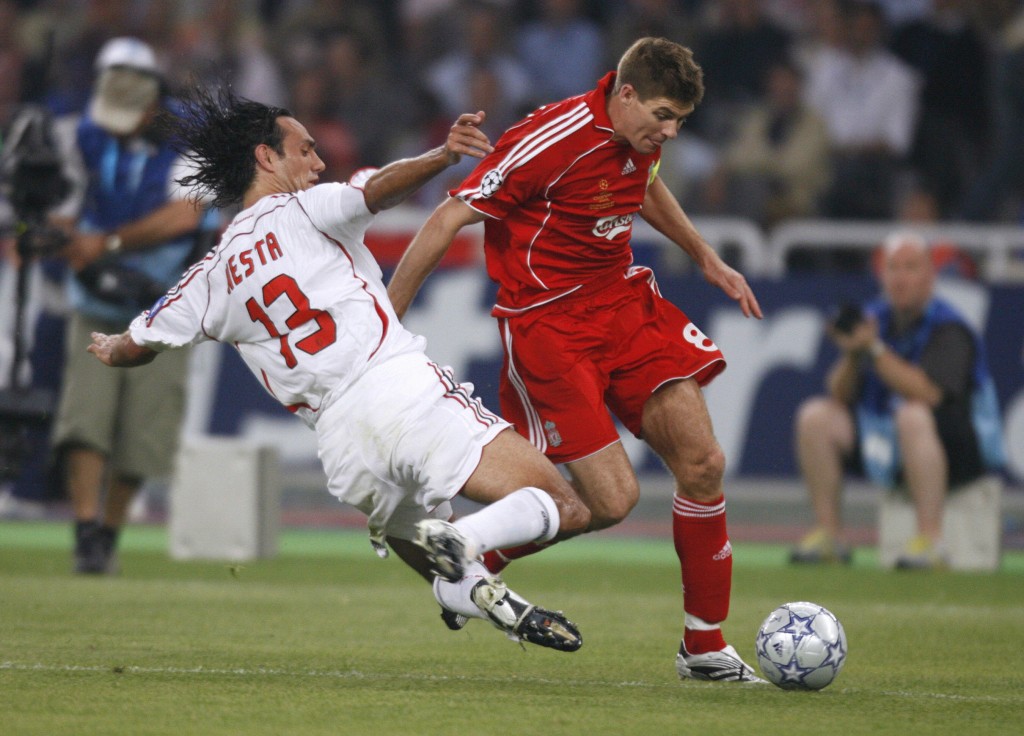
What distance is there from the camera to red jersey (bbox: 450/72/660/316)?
6.11 m

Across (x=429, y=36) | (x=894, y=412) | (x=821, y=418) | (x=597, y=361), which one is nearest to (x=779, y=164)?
(x=429, y=36)

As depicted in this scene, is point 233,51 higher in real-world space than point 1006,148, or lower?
higher

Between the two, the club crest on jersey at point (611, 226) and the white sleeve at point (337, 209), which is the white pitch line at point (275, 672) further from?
the club crest on jersey at point (611, 226)

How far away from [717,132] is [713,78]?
0.47 m

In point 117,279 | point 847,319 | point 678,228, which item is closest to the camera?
point 678,228

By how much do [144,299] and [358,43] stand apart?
754 centimetres

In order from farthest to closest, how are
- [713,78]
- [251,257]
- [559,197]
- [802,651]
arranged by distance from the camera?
1. [713,78]
2. [559,197]
3. [251,257]
4. [802,651]

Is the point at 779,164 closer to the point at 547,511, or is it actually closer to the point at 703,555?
the point at 703,555

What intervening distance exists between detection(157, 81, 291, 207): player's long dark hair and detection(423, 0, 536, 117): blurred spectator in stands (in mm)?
9196

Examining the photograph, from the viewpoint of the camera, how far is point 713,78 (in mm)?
15250

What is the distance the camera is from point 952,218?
1457cm

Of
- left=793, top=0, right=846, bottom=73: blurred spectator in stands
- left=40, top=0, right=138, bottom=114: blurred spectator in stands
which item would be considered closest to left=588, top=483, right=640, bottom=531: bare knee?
left=793, top=0, right=846, bottom=73: blurred spectator in stands

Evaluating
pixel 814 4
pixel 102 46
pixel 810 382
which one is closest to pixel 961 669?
pixel 810 382

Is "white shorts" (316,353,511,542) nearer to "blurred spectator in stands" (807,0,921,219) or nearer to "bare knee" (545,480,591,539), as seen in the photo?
"bare knee" (545,480,591,539)
